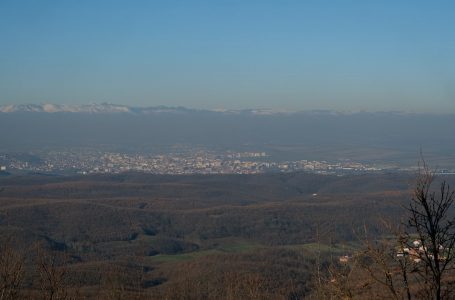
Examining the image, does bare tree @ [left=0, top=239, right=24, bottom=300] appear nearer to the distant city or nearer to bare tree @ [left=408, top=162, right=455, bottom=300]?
bare tree @ [left=408, top=162, right=455, bottom=300]

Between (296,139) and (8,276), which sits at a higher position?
(8,276)

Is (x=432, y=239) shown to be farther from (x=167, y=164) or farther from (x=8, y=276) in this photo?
(x=167, y=164)

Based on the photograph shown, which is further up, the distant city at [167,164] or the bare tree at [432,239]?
the bare tree at [432,239]

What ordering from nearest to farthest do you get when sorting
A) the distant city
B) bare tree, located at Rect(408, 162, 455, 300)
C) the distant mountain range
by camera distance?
bare tree, located at Rect(408, 162, 455, 300)
the distant city
the distant mountain range

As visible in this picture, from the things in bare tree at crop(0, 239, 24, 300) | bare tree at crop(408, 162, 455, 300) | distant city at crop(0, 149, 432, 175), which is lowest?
distant city at crop(0, 149, 432, 175)

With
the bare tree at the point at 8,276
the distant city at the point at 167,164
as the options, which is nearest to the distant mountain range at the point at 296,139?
the distant city at the point at 167,164

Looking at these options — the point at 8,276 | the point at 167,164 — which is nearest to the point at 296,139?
the point at 167,164

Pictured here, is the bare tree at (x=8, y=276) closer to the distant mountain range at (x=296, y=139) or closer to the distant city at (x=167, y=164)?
the distant city at (x=167, y=164)

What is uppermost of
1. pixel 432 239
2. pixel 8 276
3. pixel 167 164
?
pixel 432 239

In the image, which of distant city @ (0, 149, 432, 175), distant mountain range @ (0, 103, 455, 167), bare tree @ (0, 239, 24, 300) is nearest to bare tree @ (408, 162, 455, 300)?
bare tree @ (0, 239, 24, 300)
